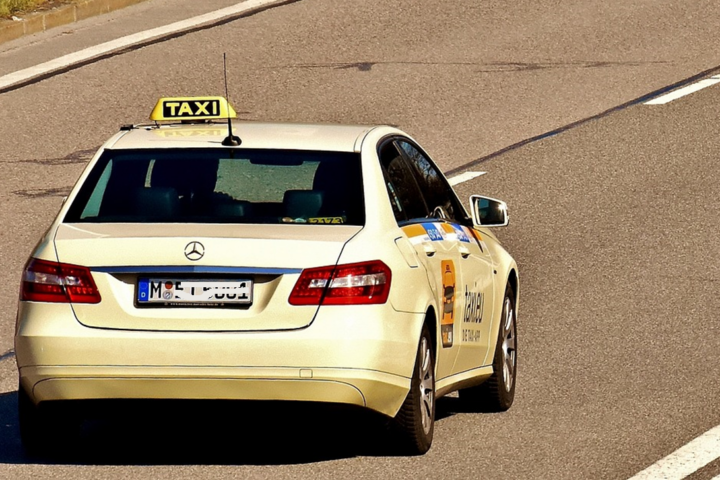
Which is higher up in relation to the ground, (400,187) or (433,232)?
(400,187)

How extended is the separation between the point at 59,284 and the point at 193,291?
57 centimetres

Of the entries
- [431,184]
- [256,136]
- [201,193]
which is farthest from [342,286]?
[431,184]

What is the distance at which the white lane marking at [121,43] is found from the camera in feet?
60.3

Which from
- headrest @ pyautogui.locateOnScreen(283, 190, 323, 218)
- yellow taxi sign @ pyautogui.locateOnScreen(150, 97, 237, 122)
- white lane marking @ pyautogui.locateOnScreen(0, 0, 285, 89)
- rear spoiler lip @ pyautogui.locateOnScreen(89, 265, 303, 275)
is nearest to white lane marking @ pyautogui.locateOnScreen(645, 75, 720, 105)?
white lane marking @ pyautogui.locateOnScreen(0, 0, 285, 89)

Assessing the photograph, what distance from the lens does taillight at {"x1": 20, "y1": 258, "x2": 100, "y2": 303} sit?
7129 millimetres

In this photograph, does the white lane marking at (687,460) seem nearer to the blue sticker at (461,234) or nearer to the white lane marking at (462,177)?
the blue sticker at (461,234)

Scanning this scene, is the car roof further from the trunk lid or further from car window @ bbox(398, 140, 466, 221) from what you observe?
the trunk lid

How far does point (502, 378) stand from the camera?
9.09 meters

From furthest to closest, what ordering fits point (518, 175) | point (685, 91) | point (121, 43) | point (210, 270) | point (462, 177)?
point (121, 43) < point (685, 91) < point (518, 175) < point (462, 177) < point (210, 270)

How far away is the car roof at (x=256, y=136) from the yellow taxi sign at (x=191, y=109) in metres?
0.06

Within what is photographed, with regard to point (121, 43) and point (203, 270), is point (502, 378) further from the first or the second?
point (121, 43)

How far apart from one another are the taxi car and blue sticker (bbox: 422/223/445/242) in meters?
0.11

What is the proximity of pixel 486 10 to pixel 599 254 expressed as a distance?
8470 millimetres

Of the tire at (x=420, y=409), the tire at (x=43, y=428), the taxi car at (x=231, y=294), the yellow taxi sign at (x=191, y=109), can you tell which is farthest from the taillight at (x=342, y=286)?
the yellow taxi sign at (x=191, y=109)
